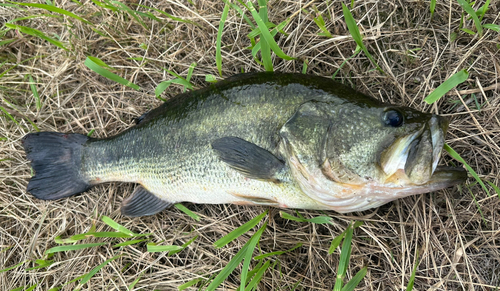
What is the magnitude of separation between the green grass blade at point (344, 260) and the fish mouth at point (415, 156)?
0.61 meters

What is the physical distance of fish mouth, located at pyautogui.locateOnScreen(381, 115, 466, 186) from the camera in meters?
1.90

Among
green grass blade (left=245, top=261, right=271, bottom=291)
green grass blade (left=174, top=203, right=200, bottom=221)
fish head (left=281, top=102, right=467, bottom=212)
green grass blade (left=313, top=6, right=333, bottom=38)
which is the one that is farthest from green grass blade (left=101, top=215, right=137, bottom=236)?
green grass blade (left=313, top=6, right=333, bottom=38)

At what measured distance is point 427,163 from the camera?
1.90m

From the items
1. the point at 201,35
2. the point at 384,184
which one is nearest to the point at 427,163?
the point at 384,184

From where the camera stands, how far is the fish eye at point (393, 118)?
1990 mm

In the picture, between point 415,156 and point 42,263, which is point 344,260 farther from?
point 42,263

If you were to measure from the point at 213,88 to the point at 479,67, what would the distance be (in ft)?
7.03

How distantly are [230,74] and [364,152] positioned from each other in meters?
1.49

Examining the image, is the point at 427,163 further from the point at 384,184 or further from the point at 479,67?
the point at 479,67

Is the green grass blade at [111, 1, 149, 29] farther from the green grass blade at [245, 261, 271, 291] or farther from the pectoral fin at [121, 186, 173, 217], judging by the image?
the green grass blade at [245, 261, 271, 291]

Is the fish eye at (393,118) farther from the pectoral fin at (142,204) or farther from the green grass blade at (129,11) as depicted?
the green grass blade at (129,11)

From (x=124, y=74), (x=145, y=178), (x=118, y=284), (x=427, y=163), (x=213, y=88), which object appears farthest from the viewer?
(x=124, y=74)

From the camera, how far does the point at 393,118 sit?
2.00 meters

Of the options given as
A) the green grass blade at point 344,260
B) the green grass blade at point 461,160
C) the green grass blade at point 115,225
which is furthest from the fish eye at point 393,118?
the green grass blade at point 115,225
